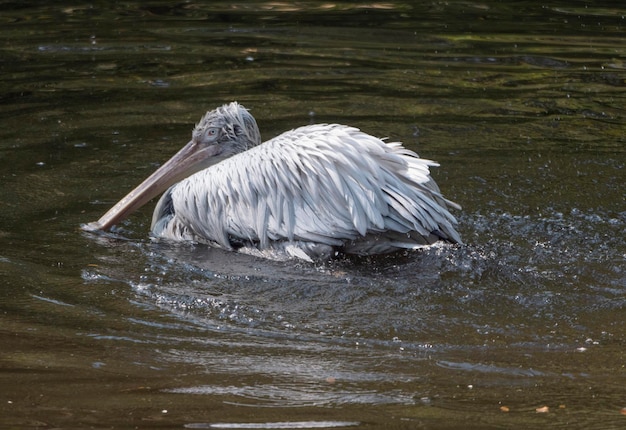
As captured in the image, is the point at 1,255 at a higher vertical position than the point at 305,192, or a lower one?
lower

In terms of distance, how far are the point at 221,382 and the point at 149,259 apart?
67.3 inches

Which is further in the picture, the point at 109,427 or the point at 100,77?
the point at 100,77

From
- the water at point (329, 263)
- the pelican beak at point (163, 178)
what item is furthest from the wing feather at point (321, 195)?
the pelican beak at point (163, 178)

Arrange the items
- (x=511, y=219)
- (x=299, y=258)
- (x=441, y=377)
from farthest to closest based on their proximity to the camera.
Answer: (x=511, y=219)
(x=299, y=258)
(x=441, y=377)

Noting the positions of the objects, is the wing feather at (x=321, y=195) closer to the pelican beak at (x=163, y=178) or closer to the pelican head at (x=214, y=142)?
the pelican beak at (x=163, y=178)

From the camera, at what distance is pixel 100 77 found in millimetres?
8422

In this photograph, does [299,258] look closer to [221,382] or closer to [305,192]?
[305,192]

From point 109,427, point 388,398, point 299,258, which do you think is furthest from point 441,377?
point 299,258

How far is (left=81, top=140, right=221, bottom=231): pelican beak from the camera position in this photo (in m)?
5.56

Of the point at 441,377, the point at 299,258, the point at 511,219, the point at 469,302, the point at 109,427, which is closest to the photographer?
the point at 109,427

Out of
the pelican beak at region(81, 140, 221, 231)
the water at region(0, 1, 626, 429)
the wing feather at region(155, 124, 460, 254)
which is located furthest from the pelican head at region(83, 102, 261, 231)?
the wing feather at region(155, 124, 460, 254)

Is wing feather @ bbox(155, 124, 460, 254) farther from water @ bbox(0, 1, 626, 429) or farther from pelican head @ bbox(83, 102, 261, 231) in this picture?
pelican head @ bbox(83, 102, 261, 231)

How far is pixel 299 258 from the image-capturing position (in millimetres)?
4973

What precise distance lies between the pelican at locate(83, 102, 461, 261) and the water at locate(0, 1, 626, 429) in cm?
12
